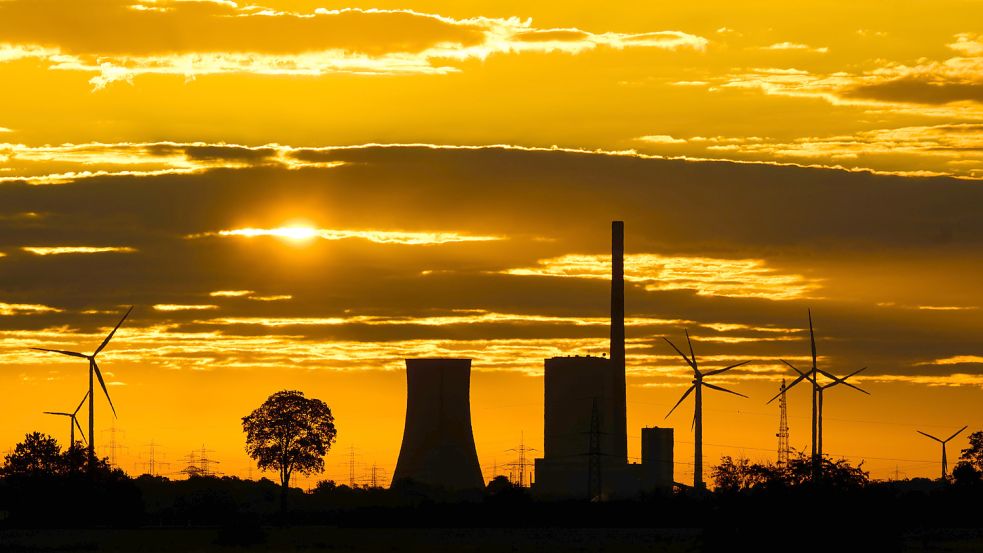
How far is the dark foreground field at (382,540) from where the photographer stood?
14162cm

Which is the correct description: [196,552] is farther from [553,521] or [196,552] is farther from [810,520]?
[553,521]

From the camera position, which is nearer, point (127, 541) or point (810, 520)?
point (810, 520)

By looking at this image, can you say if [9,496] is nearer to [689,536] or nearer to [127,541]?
[127,541]

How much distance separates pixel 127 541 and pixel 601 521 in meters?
61.4

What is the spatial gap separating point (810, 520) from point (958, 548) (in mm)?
32239

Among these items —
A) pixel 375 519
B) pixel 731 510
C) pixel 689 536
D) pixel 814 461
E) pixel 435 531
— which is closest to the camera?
pixel 731 510

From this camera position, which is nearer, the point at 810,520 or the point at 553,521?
the point at 810,520

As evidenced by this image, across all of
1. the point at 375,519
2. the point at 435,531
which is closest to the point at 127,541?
the point at 435,531

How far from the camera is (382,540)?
156 metres

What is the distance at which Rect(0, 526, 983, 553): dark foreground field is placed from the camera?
465 ft

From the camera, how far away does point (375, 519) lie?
189 metres

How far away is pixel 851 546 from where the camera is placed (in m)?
116

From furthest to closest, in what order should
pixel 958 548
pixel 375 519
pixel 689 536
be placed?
pixel 375 519 → pixel 689 536 → pixel 958 548

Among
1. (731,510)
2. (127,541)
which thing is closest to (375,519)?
(127,541)
